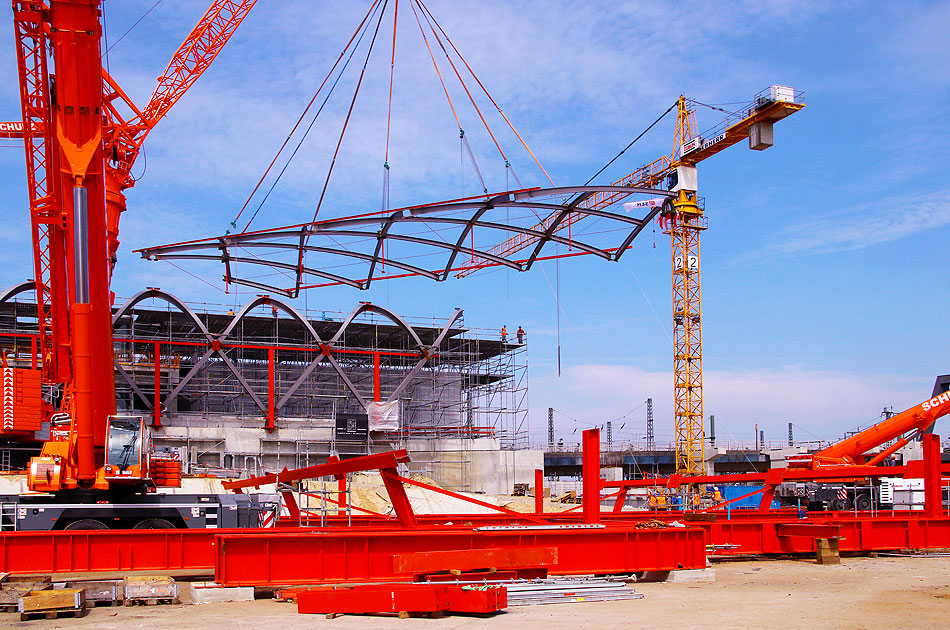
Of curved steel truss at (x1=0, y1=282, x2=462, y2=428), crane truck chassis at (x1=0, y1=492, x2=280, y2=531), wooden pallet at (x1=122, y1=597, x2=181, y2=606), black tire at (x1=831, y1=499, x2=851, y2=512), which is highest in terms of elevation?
curved steel truss at (x1=0, y1=282, x2=462, y2=428)

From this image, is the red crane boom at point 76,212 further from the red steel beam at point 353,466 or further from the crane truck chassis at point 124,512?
the red steel beam at point 353,466

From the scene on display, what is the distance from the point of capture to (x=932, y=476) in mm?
24297

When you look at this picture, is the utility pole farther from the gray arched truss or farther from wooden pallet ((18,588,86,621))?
wooden pallet ((18,588,86,621))

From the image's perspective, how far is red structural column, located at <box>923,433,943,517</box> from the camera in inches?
949

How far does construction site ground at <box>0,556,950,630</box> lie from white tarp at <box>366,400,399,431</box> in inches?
1551

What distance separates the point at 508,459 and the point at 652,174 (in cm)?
2157

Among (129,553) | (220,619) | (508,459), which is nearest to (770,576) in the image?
(220,619)

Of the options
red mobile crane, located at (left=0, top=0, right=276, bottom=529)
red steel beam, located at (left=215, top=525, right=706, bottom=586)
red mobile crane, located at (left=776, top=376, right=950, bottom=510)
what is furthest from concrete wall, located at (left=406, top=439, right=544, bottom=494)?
red steel beam, located at (left=215, top=525, right=706, bottom=586)

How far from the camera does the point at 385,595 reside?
12.8 meters

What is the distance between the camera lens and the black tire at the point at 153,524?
68.6 feet

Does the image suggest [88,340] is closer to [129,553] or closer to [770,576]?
[129,553]

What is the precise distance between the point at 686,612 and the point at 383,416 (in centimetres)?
4359

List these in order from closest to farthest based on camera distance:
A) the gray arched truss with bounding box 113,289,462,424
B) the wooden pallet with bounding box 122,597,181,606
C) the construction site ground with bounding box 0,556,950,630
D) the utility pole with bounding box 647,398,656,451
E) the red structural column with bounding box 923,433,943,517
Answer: the construction site ground with bounding box 0,556,950,630 < the wooden pallet with bounding box 122,597,181,606 < the red structural column with bounding box 923,433,943,517 < the gray arched truss with bounding box 113,289,462,424 < the utility pole with bounding box 647,398,656,451

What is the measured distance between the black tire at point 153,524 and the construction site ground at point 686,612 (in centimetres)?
687
